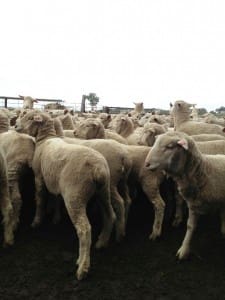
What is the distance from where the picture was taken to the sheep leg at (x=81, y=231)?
318 centimetres

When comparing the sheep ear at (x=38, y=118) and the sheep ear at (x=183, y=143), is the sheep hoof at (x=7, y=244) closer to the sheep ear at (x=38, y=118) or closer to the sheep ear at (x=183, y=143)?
the sheep ear at (x=38, y=118)

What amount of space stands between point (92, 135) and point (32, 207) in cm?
137

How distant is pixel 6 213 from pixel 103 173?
3.93ft

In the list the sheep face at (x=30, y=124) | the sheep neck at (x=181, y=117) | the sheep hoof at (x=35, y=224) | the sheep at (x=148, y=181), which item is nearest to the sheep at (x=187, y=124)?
the sheep neck at (x=181, y=117)

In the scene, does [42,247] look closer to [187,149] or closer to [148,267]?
[148,267]

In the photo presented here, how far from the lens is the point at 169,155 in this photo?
3316 millimetres

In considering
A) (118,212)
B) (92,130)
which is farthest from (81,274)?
(92,130)

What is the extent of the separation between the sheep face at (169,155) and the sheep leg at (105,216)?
1.81ft

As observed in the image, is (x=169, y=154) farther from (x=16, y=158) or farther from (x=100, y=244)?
(x=16, y=158)

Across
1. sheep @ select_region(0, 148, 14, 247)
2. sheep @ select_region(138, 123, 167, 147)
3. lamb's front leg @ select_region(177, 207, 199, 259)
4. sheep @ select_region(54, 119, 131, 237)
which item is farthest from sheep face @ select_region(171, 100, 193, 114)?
sheep @ select_region(0, 148, 14, 247)

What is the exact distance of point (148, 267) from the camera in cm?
346

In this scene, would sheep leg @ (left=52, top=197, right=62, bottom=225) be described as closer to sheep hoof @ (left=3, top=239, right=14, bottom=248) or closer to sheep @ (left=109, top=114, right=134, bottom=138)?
sheep hoof @ (left=3, top=239, right=14, bottom=248)

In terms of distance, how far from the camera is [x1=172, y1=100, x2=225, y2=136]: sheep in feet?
20.9

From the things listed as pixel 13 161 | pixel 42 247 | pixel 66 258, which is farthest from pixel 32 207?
pixel 66 258
